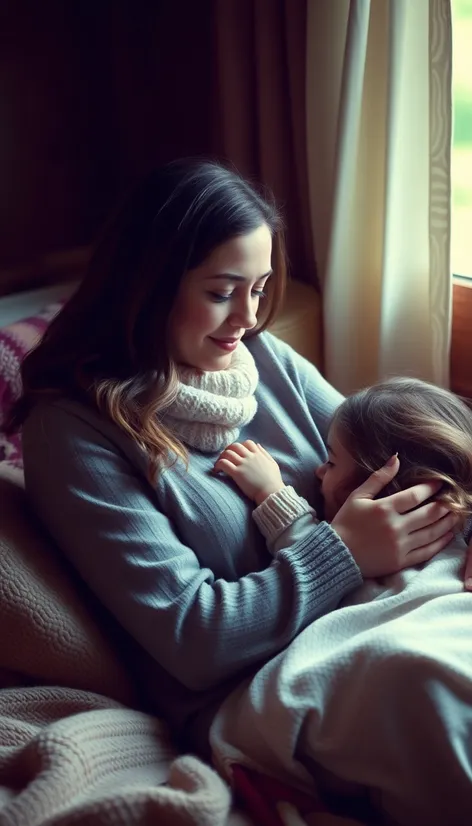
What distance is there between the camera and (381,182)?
2.00 metres

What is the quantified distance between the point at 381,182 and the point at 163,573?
1.15m

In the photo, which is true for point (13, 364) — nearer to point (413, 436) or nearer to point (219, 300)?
point (219, 300)

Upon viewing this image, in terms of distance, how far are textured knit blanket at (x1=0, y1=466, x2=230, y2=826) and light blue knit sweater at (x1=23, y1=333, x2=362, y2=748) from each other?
0.05 meters

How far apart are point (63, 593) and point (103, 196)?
5.70 feet

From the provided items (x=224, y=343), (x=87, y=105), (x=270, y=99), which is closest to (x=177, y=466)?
(x=224, y=343)

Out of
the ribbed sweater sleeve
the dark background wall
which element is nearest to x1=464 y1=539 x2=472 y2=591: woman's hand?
the ribbed sweater sleeve

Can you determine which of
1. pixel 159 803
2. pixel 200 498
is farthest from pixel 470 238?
pixel 159 803

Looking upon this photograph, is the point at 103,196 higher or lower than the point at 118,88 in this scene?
lower

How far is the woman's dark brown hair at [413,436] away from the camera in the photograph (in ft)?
4.45

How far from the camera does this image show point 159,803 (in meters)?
1.03

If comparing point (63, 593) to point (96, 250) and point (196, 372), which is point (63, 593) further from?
point (96, 250)

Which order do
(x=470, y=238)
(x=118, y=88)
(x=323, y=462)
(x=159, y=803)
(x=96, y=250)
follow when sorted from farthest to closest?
(x=118, y=88)
(x=470, y=238)
(x=323, y=462)
(x=96, y=250)
(x=159, y=803)

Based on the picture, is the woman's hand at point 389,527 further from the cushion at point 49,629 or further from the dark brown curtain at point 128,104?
the dark brown curtain at point 128,104

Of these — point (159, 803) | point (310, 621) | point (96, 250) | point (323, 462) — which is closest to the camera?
point (159, 803)
